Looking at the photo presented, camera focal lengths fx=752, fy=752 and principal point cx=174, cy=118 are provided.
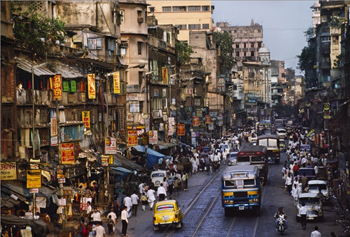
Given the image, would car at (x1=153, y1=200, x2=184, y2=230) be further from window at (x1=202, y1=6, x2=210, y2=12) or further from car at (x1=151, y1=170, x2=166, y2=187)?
window at (x1=202, y1=6, x2=210, y2=12)

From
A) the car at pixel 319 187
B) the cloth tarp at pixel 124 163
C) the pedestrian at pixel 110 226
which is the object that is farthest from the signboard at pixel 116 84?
the pedestrian at pixel 110 226

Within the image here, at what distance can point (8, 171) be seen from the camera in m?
34.4

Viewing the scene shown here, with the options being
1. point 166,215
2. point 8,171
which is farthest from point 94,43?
point 8,171

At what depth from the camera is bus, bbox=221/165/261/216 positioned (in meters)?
41.5

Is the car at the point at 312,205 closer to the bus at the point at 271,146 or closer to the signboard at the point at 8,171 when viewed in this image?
the signboard at the point at 8,171

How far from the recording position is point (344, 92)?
227 ft

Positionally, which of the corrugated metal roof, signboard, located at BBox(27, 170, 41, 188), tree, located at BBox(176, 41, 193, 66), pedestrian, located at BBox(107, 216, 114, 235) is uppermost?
tree, located at BBox(176, 41, 193, 66)

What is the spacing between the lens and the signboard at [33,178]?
3350 centimetres

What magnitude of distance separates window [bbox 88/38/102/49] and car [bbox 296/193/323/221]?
25.4 metres

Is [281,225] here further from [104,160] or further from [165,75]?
[165,75]

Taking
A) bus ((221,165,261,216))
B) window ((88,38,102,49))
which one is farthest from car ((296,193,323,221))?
window ((88,38,102,49))

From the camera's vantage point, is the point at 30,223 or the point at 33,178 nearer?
the point at 30,223

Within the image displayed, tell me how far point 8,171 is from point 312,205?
15956 mm

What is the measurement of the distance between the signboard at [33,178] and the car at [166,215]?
7.00 meters
